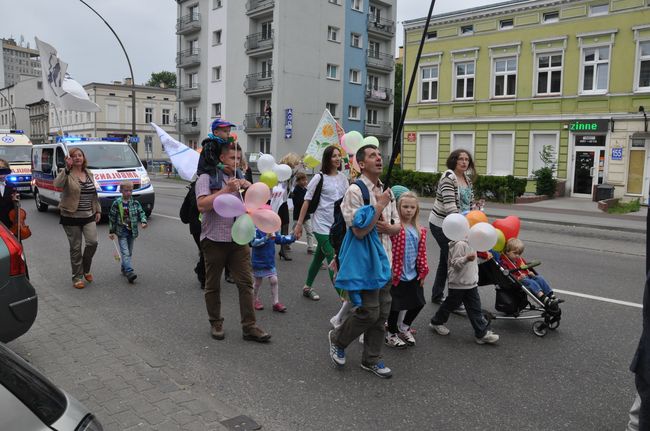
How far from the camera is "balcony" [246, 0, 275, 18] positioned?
38594 millimetres

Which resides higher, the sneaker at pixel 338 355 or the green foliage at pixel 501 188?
the green foliage at pixel 501 188

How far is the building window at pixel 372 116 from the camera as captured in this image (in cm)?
4619

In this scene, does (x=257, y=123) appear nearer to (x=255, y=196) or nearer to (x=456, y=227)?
(x=255, y=196)

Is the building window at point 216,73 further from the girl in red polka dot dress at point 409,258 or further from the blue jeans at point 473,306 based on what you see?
the blue jeans at point 473,306

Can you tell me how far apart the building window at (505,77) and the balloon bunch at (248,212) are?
78.7 ft

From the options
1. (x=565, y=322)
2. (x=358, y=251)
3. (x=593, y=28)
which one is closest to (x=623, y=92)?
(x=593, y=28)

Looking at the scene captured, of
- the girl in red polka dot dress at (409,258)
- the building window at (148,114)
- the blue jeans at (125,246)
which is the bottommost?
the blue jeans at (125,246)

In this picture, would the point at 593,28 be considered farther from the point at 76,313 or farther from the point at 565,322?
the point at 76,313

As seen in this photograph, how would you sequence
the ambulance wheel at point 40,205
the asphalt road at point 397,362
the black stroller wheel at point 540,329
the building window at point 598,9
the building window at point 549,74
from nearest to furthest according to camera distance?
the asphalt road at point 397,362 < the black stroller wheel at point 540,329 < the ambulance wheel at point 40,205 < the building window at point 598,9 < the building window at point 549,74

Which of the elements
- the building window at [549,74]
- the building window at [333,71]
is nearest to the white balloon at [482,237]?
the building window at [549,74]

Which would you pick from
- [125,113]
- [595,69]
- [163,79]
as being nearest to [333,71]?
[595,69]

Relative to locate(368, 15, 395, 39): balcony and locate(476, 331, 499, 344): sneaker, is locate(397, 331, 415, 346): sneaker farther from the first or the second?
locate(368, 15, 395, 39): balcony

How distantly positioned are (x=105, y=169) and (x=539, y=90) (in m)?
20.2

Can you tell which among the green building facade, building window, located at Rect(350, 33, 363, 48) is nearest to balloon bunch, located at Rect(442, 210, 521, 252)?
the green building facade
